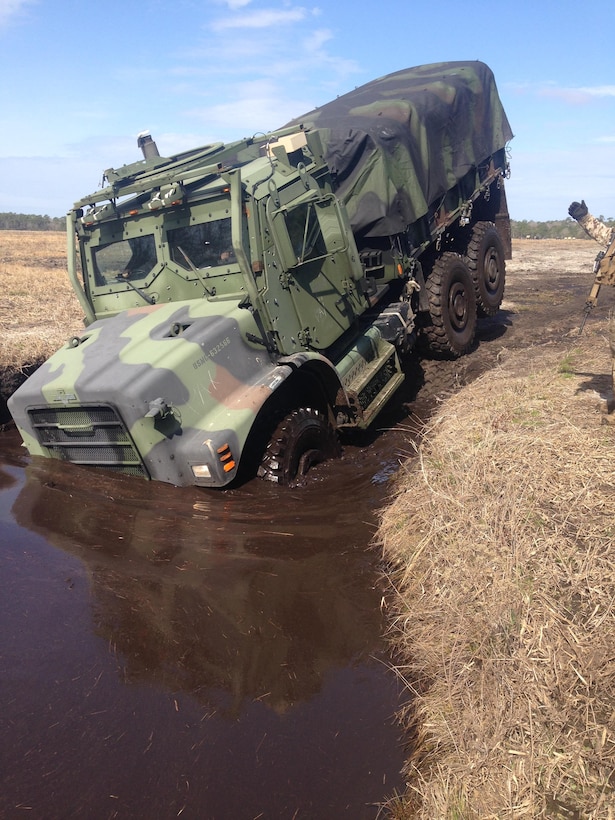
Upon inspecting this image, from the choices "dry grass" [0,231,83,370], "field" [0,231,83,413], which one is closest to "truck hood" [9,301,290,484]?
"field" [0,231,83,413]

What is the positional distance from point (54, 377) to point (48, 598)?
1892mm

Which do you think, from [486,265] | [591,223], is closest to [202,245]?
[591,223]

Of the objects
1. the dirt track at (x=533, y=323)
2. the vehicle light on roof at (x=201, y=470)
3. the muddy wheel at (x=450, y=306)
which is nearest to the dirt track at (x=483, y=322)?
the dirt track at (x=533, y=323)

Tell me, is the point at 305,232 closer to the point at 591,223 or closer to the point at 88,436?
the point at 591,223

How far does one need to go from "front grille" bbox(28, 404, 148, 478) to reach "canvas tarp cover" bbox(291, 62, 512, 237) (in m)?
3.38

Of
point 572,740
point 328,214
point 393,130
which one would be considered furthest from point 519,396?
point 572,740

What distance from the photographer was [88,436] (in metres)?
4.68

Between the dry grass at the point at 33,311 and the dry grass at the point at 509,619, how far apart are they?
5684mm

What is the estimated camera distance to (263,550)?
3.95m

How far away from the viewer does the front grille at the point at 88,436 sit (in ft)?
14.7

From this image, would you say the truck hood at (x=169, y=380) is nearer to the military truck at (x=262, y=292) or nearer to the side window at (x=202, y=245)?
the military truck at (x=262, y=292)

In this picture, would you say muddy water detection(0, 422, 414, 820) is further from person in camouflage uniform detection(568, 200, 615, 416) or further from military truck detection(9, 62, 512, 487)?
person in camouflage uniform detection(568, 200, 615, 416)

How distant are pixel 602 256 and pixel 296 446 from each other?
8.42 ft

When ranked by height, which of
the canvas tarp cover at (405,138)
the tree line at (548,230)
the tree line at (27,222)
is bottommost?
the tree line at (548,230)
